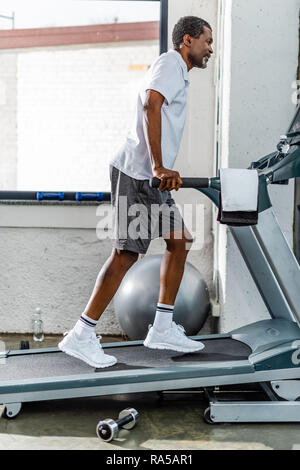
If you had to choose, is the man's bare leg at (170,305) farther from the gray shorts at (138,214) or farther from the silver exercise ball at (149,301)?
the silver exercise ball at (149,301)

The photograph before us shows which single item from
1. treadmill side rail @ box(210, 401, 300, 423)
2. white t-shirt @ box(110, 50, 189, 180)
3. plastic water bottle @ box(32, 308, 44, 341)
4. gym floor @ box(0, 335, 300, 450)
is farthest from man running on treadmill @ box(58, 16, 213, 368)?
plastic water bottle @ box(32, 308, 44, 341)

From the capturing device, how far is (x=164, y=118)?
250 cm

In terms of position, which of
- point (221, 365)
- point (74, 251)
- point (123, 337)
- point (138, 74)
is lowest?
point (123, 337)

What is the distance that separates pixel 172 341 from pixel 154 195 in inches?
24.4

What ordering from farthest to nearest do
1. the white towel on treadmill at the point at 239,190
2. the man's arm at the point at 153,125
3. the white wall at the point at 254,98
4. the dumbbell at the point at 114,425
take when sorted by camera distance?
the white wall at the point at 254,98 → the man's arm at the point at 153,125 → the white towel on treadmill at the point at 239,190 → the dumbbell at the point at 114,425

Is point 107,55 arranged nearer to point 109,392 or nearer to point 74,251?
point 74,251

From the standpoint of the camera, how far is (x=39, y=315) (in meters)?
3.81

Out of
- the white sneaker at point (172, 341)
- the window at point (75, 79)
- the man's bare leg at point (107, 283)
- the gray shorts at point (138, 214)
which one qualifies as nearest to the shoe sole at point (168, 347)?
the white sneaker at point (172, 341)

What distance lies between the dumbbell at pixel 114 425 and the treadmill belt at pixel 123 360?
8.4 inches

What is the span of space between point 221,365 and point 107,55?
229 cm

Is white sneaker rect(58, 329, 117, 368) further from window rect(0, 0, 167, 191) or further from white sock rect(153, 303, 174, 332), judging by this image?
window rect(0, 0, 167, 191)

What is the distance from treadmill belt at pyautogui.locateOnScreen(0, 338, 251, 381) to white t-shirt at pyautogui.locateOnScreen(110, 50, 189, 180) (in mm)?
737

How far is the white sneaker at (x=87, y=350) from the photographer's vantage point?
7.89 ft
